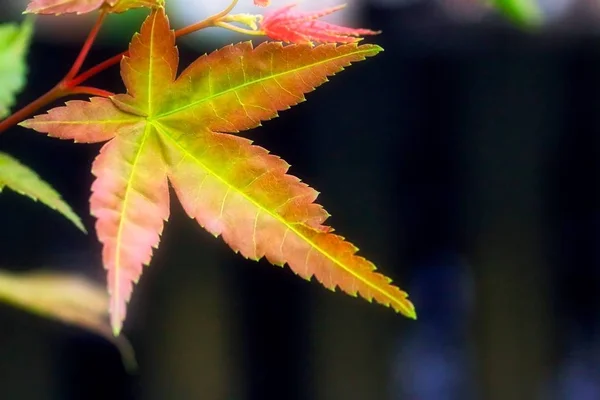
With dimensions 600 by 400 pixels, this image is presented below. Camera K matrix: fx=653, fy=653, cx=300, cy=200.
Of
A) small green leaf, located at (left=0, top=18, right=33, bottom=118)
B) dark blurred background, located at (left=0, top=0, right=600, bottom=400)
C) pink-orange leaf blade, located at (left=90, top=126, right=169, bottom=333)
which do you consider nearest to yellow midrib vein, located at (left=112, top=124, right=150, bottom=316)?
pink-orange leaf blade, located at (left=90, top=126, right=169, bottom=333)

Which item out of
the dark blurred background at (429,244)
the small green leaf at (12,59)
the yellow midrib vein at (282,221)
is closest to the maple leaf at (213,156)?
the yellow midrib vein at (282,221)

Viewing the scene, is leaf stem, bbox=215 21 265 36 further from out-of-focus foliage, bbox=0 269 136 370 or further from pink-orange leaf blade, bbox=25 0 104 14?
out-of-focus foliage, bbox=0 269 136 370

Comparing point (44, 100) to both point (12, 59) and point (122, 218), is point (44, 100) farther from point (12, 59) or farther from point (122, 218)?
point (12, 59)

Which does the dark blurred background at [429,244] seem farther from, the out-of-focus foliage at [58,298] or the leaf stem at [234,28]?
the leaf stem at [234,28]

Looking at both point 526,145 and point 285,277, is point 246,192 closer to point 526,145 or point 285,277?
point 285,277

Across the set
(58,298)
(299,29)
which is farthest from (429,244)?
(299,29)
